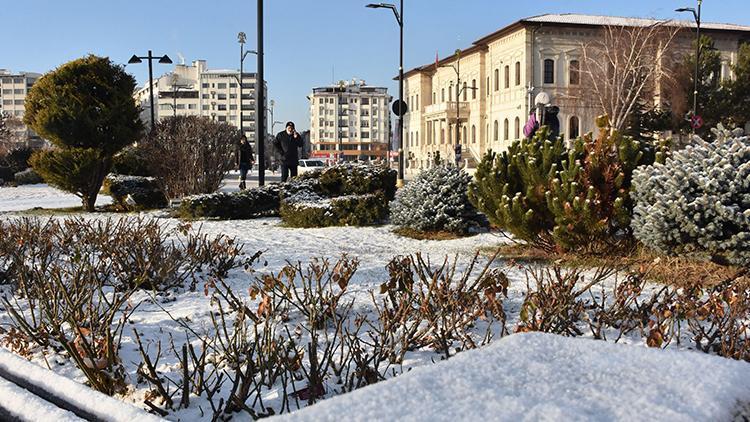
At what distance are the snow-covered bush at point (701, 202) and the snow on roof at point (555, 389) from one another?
17.5 feet

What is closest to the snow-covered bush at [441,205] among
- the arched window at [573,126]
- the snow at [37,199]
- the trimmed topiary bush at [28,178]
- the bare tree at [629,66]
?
the snow at [37,199]

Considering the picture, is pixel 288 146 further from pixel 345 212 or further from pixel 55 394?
pixel 55 394

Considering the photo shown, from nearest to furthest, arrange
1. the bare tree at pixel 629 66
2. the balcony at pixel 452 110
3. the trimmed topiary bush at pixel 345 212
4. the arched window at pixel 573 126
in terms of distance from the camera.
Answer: the trimmed topiary bush at pixel 345 212 → the bare tree at pixel 629 66 → the arched window at pixel 573 126 → the balcony at pixel 452 110

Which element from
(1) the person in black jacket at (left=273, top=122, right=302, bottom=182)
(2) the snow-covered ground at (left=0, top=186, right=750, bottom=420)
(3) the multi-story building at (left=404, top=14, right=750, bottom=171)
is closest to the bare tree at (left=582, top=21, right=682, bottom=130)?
(3) the multi-story building at (left=404, top=14, right=750, bottom=171)

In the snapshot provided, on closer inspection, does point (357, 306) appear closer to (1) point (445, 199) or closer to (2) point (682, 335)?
(2) point (682, 335)

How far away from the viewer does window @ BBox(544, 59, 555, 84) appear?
169ft

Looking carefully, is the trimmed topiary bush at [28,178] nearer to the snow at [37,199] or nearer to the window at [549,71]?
the snow at [37,199]

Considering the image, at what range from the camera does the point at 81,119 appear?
620 inches

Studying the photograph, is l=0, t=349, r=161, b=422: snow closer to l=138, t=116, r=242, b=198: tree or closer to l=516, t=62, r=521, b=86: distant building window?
l=138, t=116, r=242, b=198: tree

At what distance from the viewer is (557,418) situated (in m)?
1.47

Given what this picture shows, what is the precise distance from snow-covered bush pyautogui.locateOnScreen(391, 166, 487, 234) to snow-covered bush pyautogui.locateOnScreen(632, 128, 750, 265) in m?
3.81

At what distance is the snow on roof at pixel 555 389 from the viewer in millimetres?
1504

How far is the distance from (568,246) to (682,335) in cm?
339

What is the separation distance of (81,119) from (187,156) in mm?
2376
